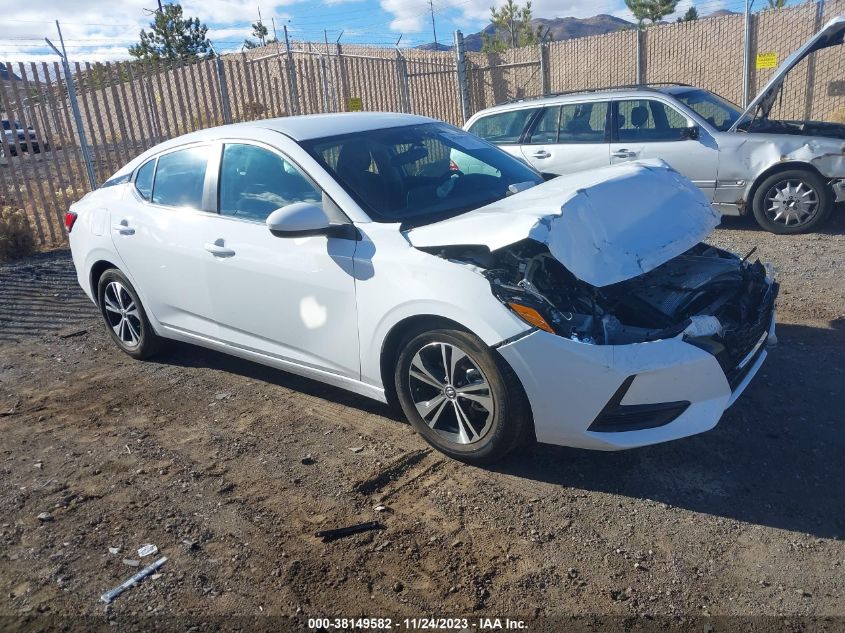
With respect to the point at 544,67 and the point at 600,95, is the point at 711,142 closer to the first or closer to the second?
the point at 600,95

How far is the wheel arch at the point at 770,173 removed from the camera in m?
8.00

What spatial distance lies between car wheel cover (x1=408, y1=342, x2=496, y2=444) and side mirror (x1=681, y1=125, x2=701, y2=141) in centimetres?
615

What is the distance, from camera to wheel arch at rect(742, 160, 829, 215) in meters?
8.00

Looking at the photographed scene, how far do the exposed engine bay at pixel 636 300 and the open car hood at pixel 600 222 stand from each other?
14cm

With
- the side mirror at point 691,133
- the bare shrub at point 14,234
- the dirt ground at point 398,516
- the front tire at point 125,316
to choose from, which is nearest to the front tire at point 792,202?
the side mirror at point 691,133

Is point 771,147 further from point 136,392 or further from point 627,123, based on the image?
point 136,392

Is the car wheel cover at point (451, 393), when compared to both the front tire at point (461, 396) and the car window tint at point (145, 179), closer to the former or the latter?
the front tire at point (461, 396)

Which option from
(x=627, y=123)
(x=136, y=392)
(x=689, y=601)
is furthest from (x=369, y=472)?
(x=627, y=123)

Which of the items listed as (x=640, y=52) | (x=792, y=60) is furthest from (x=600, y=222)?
(x=640, y=52)

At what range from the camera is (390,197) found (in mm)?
4195

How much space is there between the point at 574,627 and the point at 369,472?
58.2 inches

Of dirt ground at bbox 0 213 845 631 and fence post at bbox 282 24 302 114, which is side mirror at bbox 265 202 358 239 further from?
fence post at bbox 282 24 302 114

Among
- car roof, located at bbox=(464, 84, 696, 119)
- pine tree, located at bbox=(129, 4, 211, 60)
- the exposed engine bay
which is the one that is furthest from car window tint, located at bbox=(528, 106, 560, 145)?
pine tree, located at bbox=(129, 4, 211, 60)

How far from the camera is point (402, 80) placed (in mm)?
15805
